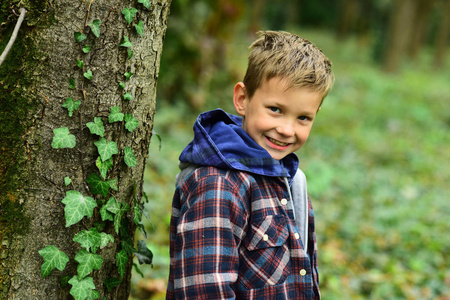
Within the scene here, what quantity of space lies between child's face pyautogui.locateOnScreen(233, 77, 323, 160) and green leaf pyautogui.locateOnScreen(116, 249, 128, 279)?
73 cm

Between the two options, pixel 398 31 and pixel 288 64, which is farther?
pixel 398 31

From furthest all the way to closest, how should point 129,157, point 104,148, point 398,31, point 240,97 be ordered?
point 398,31
point 240,97
point 129,157
point 104,148

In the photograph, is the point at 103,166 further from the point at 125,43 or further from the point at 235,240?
the point at 235,240

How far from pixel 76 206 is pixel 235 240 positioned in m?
0.61

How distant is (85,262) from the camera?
66.7 inches

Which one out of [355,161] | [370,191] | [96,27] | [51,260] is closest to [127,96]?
[96,27]

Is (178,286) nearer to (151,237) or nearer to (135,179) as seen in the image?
(135,179)

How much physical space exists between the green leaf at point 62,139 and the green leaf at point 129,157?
240 mm

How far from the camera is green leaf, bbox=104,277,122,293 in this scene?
6.13 feet

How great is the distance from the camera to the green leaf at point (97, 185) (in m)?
1.69

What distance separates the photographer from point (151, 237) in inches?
180

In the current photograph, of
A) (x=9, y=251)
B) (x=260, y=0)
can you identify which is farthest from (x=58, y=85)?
(x=260, y=0)

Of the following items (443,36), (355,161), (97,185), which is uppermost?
(443,36)

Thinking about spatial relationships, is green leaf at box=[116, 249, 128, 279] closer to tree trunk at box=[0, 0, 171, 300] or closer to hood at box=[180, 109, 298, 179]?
tree trunk at box=[0, 0, 171, 300]
